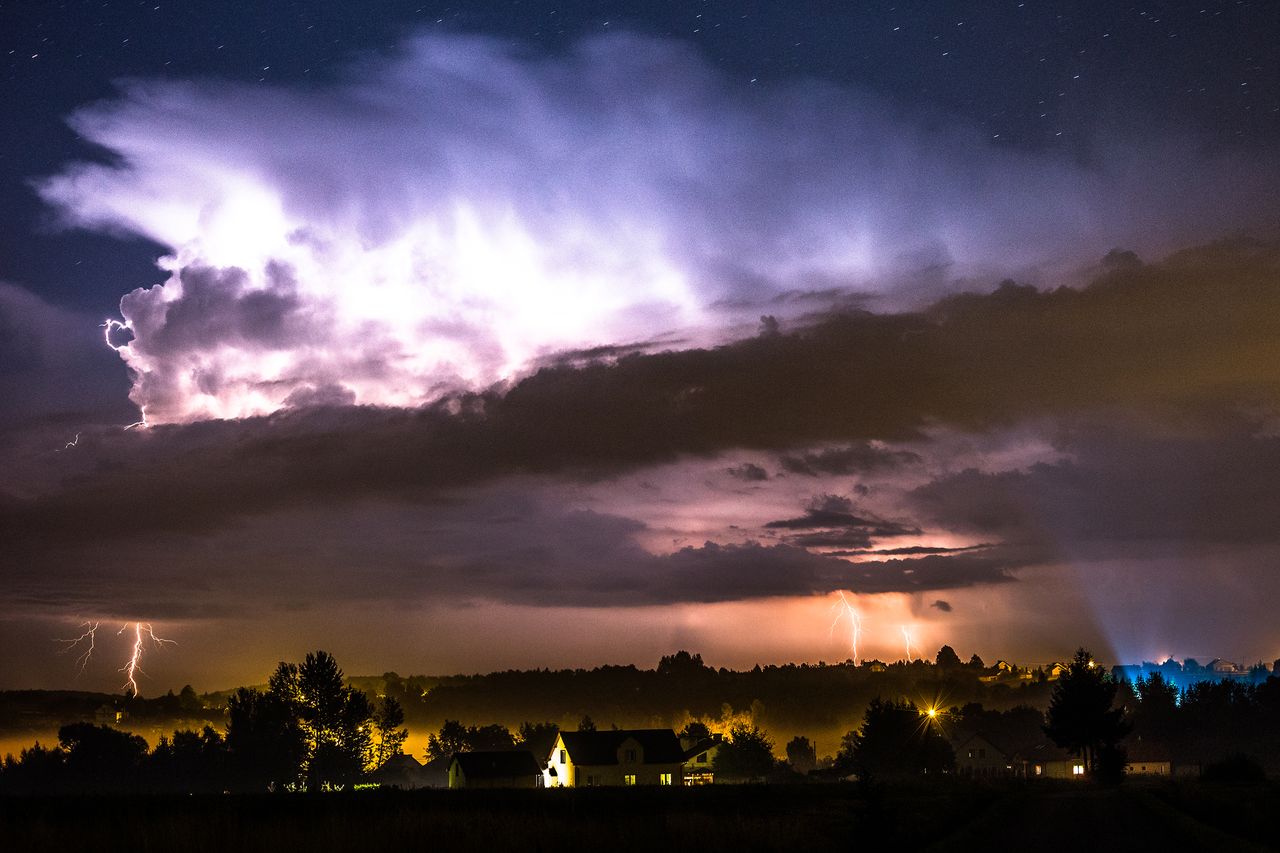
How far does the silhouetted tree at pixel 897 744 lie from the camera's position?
11638 centimetres

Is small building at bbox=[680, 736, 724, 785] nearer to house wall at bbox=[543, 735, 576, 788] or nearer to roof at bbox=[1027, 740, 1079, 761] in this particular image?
house wall at bbox=[543, 735, 576, 788]

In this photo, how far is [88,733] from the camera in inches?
5408

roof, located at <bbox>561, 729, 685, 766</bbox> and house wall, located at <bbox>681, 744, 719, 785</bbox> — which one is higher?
roof, located at <bbox>561, 729, 685, 766</bbox>

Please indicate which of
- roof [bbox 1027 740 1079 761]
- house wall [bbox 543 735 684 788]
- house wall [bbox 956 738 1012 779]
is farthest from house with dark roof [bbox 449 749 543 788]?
roof [bbox 1027 740 1079 761]

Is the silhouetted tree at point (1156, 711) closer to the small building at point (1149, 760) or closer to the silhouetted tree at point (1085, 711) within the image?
the small building at point (1149, 760)

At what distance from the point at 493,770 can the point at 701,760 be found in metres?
28.5

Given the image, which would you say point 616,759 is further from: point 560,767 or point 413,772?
point 413,772

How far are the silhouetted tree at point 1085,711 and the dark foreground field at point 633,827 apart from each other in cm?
5131

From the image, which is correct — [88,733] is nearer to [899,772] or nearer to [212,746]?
[212,746]

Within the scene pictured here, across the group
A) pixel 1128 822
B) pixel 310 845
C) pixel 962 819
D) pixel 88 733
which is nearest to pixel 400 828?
pixel 310 845

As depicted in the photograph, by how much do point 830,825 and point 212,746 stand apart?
11014 cm

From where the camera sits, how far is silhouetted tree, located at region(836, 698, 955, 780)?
116 meters

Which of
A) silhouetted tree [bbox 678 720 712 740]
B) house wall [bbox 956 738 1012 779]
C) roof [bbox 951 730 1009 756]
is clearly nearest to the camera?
house wall [bbox 956 738 1012 779]

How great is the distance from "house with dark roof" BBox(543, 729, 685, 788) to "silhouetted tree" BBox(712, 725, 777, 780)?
963 cm
